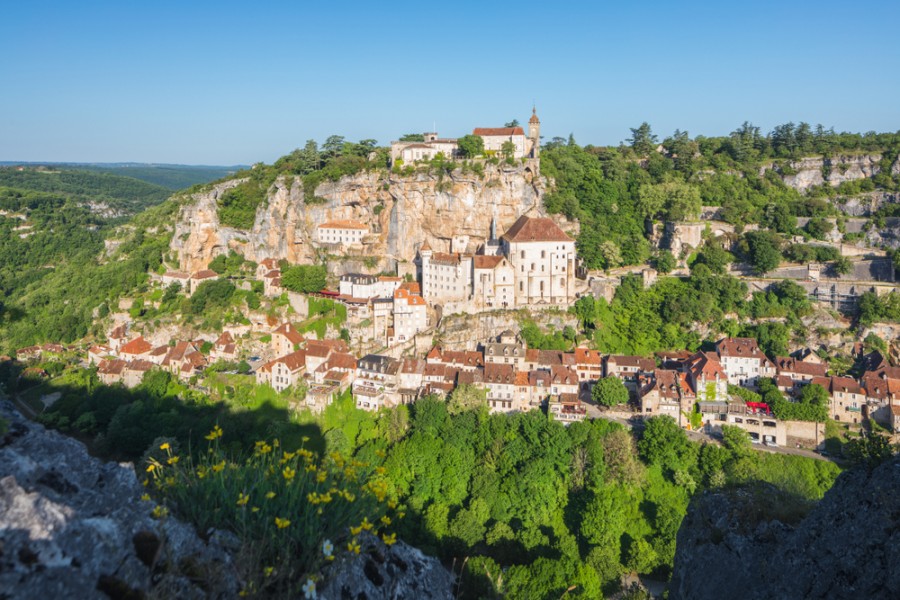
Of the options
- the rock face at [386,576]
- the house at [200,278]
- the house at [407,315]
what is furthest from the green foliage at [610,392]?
the house at [200,278]

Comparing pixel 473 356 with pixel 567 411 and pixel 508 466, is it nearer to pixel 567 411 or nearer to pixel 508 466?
pixel 567 411

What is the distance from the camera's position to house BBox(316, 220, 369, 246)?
44.5m

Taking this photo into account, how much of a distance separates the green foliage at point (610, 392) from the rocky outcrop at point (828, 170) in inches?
1351

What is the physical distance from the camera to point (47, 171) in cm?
14362

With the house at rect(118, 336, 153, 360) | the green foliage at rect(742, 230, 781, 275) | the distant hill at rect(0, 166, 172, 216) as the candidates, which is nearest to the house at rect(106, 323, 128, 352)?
the house at rect(118, 336, 153, 360)

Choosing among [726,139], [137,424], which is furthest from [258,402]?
[726,139]

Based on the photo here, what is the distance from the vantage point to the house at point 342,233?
44469mm

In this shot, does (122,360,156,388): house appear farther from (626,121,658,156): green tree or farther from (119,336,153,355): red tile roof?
(626,121,658,156): green tree

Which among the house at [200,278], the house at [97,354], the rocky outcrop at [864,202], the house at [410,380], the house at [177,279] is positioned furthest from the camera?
the rocky outcrop at [864,202]

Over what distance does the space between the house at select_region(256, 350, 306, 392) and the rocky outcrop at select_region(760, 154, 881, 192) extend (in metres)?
46.1

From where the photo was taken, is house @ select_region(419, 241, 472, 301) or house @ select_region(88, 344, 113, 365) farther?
house @ select_region(88, 344, 113, 365)

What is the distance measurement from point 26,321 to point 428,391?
36603 mm

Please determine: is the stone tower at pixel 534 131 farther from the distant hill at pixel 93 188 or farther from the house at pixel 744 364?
the distant hill at pixel 93 188

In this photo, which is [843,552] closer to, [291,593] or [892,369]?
[291,593]
